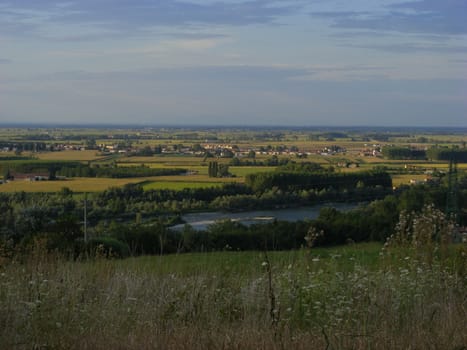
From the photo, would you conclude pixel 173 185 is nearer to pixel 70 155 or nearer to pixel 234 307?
pixel 70 155

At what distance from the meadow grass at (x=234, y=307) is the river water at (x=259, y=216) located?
9387 mm

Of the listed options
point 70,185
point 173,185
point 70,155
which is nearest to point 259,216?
point 173,185

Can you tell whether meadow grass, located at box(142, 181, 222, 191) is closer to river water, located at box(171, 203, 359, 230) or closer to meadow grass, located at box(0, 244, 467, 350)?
river water, located at box(171, 203, 359, 230)

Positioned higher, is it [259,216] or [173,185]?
[173,185]

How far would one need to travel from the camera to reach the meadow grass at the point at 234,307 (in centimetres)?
438

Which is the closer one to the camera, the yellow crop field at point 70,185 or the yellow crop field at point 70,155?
the yellow crop field at point 70,185

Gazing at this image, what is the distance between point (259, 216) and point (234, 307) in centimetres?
1266

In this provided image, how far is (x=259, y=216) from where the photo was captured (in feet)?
59.0

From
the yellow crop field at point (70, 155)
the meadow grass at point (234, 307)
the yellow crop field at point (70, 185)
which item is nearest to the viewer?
the meadow grass at point (234, 307)

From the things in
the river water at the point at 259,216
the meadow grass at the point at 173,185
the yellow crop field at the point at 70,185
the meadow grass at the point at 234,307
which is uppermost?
the meadow grass at the point at 234,307

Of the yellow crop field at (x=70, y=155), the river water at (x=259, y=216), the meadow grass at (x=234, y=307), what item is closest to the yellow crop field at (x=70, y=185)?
the river water at (x=259, y=216)

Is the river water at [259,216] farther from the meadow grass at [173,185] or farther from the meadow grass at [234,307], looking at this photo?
the meadow grass at [234,307]

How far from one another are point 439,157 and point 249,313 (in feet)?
72.6

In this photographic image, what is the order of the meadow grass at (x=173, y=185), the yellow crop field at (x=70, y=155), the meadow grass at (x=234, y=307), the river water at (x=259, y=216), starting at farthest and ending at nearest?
the yellow crop field at (x=70, y=155), the meadow grass at (x=173, y=185), the river water at (x=259, y=216), the meadow grass at (x=234, y=307)
